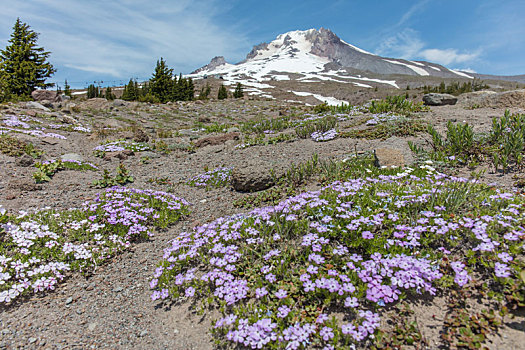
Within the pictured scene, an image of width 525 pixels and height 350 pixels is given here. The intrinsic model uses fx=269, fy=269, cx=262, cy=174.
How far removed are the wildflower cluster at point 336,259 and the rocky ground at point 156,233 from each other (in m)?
0.44

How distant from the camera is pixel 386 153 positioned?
7227 mm

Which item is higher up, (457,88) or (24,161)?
(457,88)

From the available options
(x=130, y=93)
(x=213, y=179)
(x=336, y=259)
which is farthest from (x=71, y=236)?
(x=130, y=93)

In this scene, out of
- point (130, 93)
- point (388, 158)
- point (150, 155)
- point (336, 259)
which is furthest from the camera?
point (130, 93)

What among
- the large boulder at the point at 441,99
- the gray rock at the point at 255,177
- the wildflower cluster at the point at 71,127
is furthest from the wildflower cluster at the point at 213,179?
the large boulder at the point at 441,99

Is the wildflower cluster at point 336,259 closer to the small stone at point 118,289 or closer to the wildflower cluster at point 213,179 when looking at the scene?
the small stone at point 118,289

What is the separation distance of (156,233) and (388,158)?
605cm

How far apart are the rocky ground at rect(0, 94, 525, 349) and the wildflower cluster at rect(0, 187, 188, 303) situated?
0.24 metres

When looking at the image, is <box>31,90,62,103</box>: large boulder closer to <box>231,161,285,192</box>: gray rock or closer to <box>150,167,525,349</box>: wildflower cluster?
<box>231,161,285,192</box>: gray rock

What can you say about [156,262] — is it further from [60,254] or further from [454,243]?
[454,243]

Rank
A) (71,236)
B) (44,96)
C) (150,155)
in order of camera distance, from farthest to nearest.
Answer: (44,96)
(150,155)
(71,236)

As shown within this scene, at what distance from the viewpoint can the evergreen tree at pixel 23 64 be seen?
32469mm

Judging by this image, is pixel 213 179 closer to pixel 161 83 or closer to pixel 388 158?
pixel 388 158

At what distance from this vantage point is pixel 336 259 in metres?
3.77
